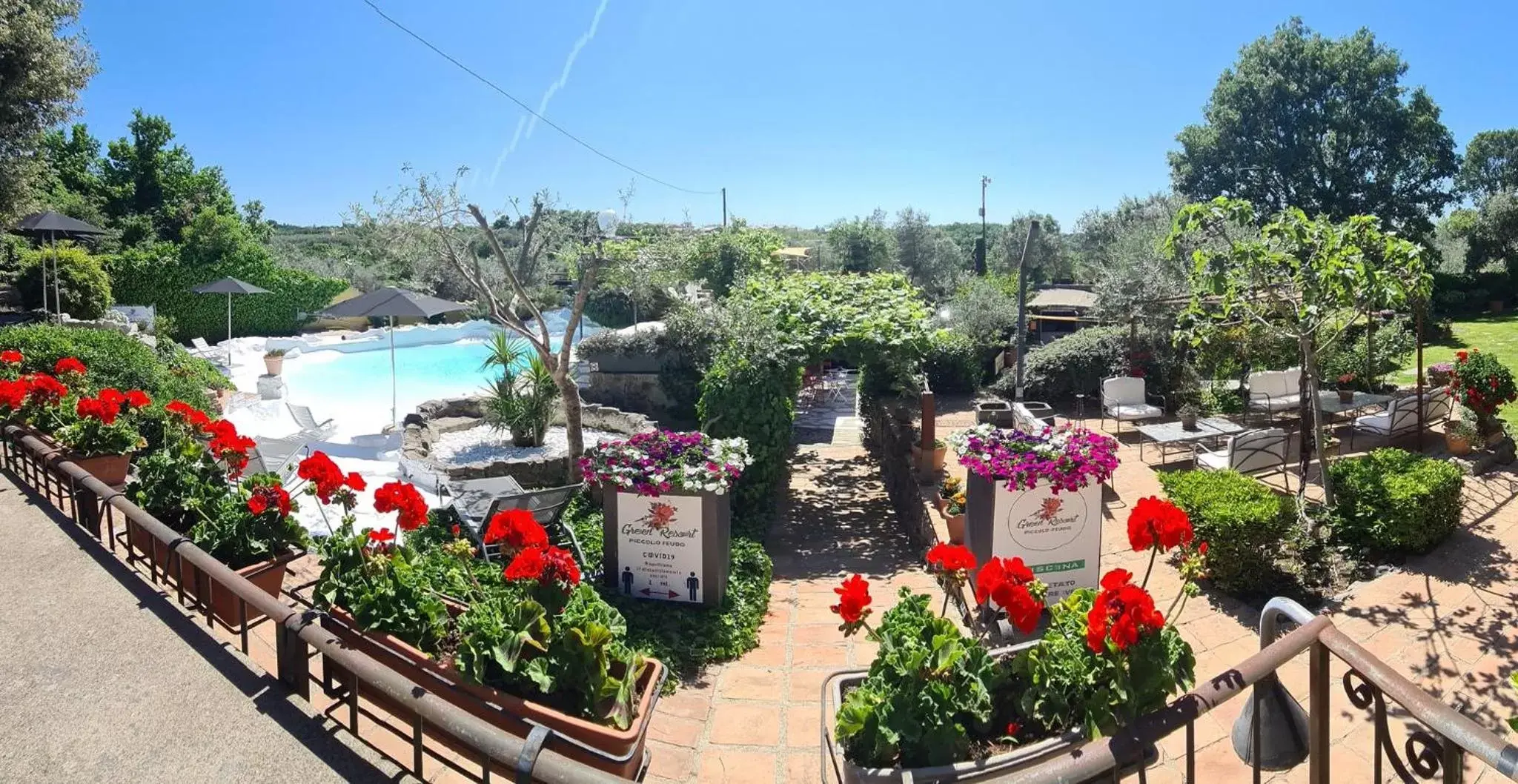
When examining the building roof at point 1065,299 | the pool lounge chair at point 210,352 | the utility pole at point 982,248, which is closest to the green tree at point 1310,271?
the building roof at point 1065,299

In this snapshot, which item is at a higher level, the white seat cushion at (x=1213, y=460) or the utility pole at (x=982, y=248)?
the utility pole at (x=982, y=248)

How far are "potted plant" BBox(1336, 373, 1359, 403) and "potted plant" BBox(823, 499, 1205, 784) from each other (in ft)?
32.1

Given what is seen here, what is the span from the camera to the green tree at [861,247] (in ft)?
97.5

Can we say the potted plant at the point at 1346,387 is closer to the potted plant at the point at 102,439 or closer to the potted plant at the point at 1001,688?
the potted plant at the point at 1001,688

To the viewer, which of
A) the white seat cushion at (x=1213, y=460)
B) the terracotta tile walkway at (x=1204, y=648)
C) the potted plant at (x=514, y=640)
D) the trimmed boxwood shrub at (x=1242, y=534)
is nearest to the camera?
the potted plant at (x=514, y=640)

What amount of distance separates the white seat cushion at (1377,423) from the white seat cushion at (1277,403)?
4.54ft

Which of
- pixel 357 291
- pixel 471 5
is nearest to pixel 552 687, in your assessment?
pixel 471 5

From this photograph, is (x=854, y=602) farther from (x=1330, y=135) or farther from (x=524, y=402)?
(x=1330, y=135)

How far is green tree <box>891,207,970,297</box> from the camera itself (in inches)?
1237

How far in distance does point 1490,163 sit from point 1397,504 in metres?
48.6

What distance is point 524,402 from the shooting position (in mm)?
10070

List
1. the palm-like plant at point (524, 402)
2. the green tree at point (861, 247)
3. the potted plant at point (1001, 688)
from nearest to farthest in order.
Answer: the potted plant at point (1001, 688) < the palm-like plant at point (524, 402) < the green tree at point (861, 247)

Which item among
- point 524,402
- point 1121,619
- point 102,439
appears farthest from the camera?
point 524,402

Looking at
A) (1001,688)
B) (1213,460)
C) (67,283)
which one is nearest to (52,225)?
(67,283)
